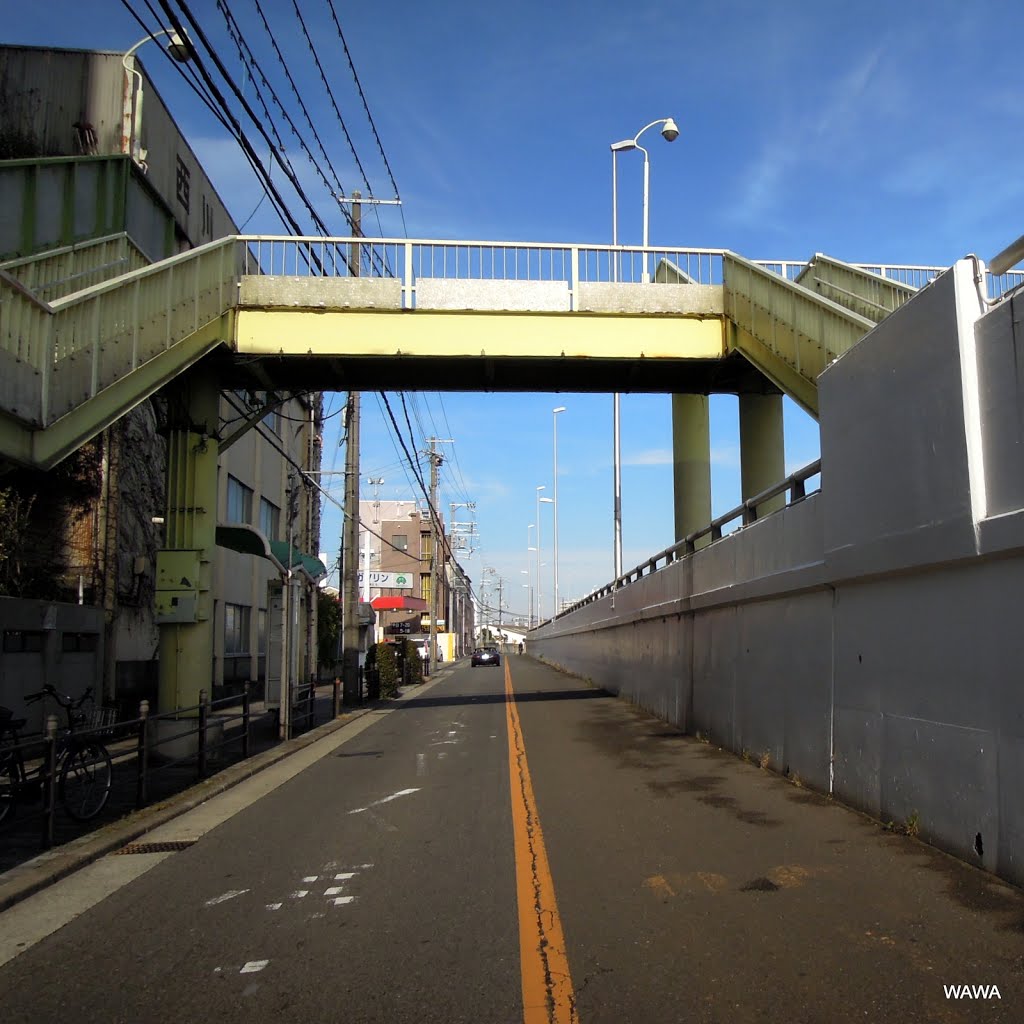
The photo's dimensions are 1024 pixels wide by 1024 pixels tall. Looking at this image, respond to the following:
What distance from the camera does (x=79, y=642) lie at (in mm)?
15867

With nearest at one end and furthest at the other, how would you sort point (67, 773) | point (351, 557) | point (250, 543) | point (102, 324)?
point (67, 773) → point (102, 324) → point (250, 543) → point (351, 557)

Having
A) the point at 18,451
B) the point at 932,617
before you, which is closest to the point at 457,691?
the point at 18,451

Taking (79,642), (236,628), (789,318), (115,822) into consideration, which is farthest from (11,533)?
(236,628)

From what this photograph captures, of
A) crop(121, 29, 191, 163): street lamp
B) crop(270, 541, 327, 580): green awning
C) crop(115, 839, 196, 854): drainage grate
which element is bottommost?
crop(115, 839, 196, 854): drainage grate

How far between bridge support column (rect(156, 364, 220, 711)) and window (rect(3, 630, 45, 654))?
1757 millimetres

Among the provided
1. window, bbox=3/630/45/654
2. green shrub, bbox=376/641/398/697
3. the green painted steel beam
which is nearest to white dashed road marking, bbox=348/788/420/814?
the green painted steel beam

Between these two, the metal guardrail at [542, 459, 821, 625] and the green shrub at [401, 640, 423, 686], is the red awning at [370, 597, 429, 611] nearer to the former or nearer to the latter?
the green shrub at [401, 640, 423, 686]

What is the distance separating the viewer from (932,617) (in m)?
7.06

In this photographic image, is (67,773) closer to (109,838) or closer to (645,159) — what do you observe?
(109,838)

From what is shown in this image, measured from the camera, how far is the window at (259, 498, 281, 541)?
3162 centimetres

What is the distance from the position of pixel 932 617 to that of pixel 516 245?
34.4ft

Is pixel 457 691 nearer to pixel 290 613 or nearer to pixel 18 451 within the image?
pixel 290 613

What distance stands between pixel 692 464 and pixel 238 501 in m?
14.1

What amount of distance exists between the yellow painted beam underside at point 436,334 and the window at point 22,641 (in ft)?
18.2
